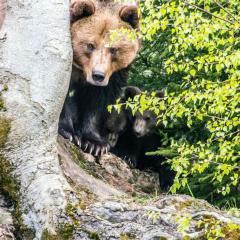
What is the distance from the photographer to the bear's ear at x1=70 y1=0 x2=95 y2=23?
7703mm

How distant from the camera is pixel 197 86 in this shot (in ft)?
18.3

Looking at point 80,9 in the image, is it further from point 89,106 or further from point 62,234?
point 62,234

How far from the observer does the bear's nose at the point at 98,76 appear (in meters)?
7.70

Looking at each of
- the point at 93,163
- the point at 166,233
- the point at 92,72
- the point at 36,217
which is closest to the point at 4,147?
the point at 36,217

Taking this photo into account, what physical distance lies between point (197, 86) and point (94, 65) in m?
2.42

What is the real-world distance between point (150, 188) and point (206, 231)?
14.1ft

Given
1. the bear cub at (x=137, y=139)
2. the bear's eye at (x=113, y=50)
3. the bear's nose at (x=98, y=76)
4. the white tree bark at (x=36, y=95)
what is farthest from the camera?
the bear cub at (x=137, y=139)

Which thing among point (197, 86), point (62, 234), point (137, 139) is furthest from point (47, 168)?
point (137, 139)

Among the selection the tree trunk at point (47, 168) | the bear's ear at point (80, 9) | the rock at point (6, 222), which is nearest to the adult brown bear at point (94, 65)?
the bear's ear at point (80, 9)

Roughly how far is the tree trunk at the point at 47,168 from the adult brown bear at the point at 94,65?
1764 mm

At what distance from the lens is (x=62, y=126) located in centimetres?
749

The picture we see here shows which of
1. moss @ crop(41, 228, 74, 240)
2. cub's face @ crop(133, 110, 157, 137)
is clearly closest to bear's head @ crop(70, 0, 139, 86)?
cub's face @ crop(133, 110, 157, 137)

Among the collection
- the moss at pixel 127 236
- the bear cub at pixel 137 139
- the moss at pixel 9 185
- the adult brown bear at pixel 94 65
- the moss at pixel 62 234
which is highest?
the moss at pixel 127 236

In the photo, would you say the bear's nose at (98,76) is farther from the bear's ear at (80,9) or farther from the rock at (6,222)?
the rock at (6,222)
